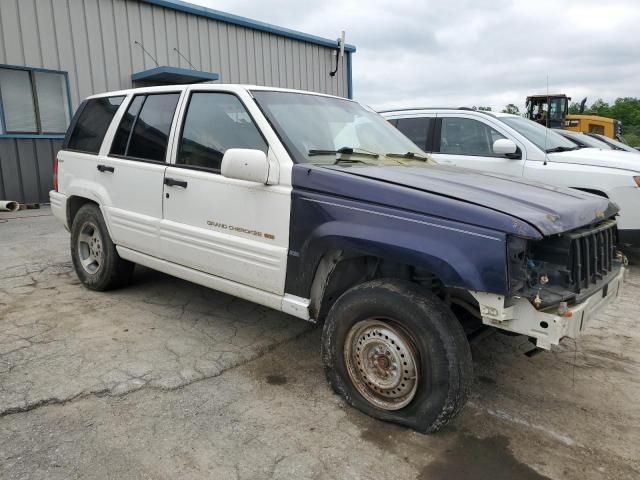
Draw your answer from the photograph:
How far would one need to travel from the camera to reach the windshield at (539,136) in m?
6.43

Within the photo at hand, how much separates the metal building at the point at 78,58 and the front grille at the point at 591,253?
961 cm

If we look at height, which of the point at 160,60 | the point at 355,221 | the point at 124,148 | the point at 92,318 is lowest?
the point at 92,318

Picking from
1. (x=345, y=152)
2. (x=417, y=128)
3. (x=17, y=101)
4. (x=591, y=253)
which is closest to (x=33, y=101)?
(x=17, y=101)

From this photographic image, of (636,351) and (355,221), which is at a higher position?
(355,221)

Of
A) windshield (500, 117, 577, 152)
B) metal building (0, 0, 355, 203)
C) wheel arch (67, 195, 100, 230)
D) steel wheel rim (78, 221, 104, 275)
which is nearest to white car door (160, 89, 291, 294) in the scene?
steel wheel rim (78, 221, 104, 275)

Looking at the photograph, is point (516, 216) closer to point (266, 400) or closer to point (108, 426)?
point (266, 400)

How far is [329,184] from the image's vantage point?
296 centimetres

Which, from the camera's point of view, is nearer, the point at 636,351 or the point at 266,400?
the point at 266,400

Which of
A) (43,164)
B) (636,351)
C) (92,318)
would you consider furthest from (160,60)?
(636,351)

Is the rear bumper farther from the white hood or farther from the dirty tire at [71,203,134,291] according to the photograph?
the white hood

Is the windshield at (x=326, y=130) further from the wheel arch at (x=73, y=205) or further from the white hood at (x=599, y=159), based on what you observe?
the white hood at (x=599, y=159)

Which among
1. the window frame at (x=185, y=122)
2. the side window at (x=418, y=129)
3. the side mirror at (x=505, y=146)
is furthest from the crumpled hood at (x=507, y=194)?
the side window at (x=418, y=129)

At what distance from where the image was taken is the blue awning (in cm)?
1073

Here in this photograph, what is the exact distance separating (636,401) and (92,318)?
3.98 m
